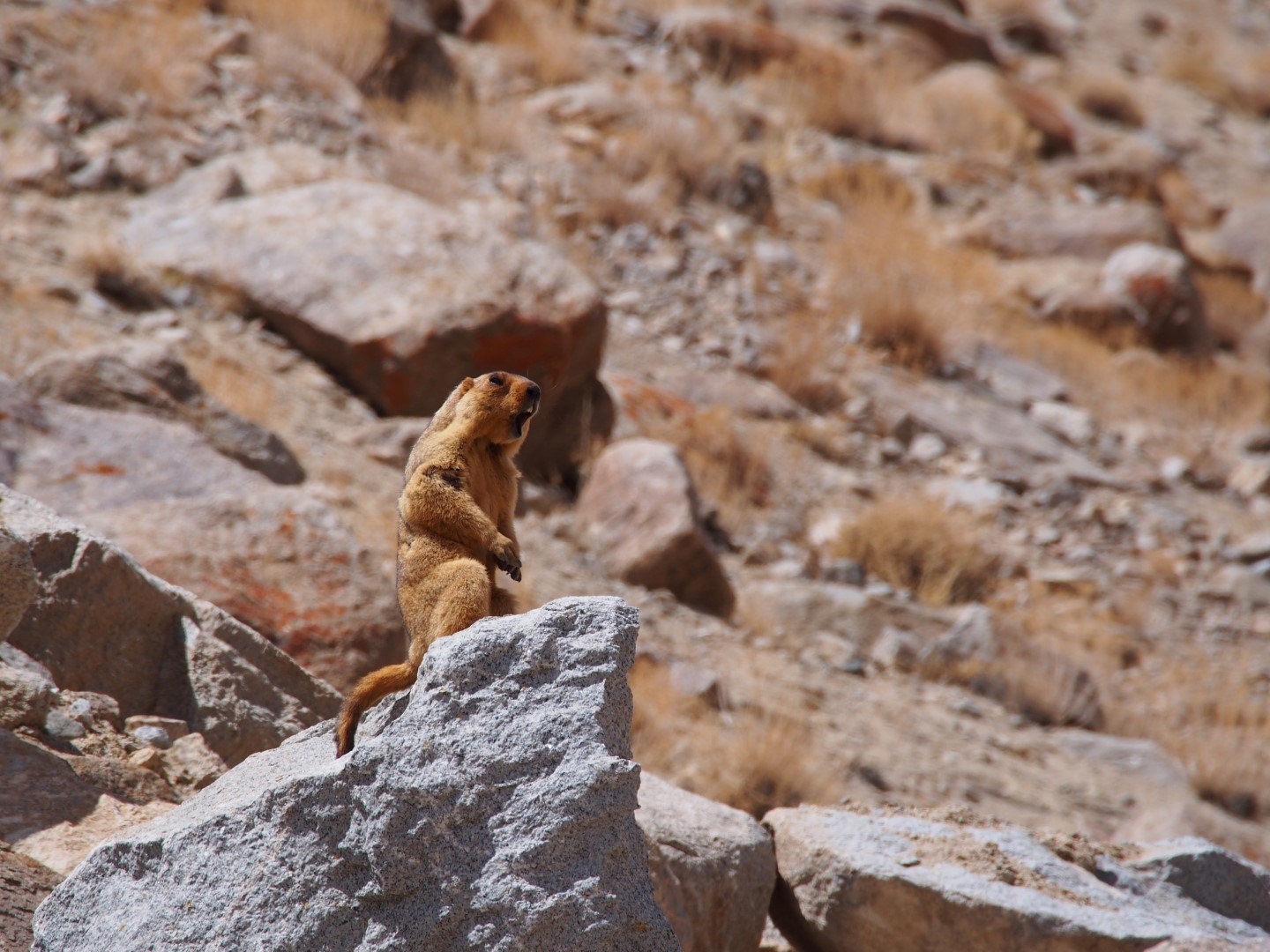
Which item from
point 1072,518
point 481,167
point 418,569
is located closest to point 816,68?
point 481,167

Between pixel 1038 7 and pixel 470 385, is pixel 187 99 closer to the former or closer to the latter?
pixel 470 385

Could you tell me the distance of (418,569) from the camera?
3555 millimetres

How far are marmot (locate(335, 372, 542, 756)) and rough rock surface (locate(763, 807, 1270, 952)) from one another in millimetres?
1539

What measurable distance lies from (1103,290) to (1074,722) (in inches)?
313

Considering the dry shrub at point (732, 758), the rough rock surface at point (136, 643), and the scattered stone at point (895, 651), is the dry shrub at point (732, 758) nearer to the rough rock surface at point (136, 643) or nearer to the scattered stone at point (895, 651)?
the scattered stone at point (895, 651)

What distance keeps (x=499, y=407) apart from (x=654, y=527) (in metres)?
4.95

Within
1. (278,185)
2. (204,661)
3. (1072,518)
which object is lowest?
(1072,518)

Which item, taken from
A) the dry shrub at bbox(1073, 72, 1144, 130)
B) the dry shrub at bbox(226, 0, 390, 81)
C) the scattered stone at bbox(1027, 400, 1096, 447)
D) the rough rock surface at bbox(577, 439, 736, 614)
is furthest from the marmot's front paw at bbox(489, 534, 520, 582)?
the dry shrub at bbox(1073, 72, 1144, 130)

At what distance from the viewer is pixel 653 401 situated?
10555 mm

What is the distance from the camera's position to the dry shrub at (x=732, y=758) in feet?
22.9

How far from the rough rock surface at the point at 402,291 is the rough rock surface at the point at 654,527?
652 mm

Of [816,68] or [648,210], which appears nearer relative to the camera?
[648,210]

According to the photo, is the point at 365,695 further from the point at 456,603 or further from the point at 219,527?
the point at 219,527

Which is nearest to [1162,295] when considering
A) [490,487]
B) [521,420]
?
[521,420]
